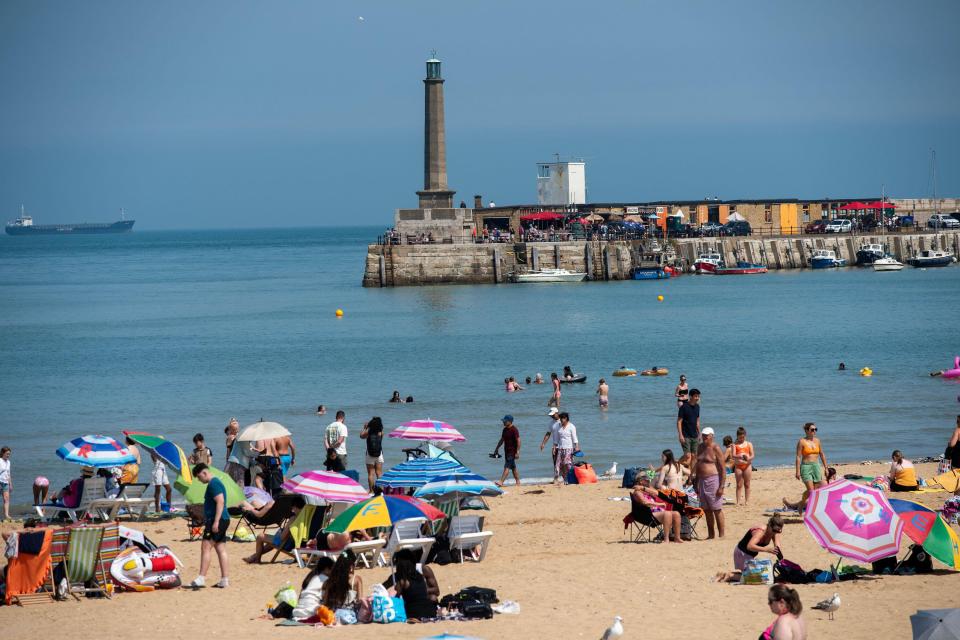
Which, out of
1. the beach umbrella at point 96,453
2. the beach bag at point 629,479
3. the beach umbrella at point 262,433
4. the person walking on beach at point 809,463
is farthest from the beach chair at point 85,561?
the person walking on beach at point 809,463

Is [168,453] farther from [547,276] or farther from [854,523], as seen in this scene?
[547,276]

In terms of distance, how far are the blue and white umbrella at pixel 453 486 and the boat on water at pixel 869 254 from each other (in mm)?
76057

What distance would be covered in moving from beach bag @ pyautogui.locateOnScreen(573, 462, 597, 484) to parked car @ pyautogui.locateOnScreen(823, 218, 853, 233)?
7519cm

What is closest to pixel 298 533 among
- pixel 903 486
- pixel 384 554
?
pixel 384 554

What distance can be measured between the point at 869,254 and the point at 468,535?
77.1 meters

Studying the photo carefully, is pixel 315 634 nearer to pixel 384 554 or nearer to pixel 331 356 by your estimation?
pixel 384 554

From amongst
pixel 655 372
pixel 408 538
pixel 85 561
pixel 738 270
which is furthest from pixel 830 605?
pixel 738 270

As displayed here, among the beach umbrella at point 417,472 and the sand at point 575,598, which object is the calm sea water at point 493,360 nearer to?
the beach umbrella at point 417,472

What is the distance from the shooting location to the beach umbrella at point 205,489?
13391mm

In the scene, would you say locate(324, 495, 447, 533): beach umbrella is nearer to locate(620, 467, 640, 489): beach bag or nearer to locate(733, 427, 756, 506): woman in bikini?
locate(733, 427, 756, 506): woman in bikini

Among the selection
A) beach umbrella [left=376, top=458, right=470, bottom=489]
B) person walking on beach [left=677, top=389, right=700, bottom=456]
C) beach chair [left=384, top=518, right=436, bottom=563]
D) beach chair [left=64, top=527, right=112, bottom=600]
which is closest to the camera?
beach chair [left=64, top=527, right=112, bottom=600]

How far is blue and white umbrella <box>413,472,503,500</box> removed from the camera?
534 inches

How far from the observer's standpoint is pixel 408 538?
1264 centimetres

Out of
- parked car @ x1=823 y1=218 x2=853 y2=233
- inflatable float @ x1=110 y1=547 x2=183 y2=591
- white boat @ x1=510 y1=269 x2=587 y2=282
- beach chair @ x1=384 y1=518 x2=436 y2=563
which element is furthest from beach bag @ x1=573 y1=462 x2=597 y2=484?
parked car @ x1=823 y1=218 x2=853 y2=233
